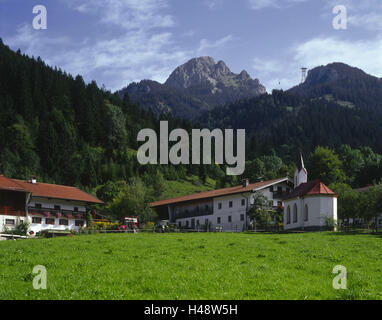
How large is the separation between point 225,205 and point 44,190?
2588 cm

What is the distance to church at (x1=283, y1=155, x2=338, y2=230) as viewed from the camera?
5783 centimetres

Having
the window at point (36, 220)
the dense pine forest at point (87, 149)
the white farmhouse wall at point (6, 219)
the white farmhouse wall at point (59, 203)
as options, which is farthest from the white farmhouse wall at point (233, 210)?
the white farmhouse wall at point (6, 219)

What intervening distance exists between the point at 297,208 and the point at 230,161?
98.1 m

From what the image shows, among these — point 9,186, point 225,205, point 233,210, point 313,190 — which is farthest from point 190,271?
point 225,205

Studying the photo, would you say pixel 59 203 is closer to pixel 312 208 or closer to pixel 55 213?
pixel 55 213

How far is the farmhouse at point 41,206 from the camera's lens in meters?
62.2

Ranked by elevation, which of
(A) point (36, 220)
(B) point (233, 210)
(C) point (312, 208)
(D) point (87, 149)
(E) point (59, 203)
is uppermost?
(D) point (87, 149)

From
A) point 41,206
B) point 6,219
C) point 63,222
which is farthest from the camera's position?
point 63,222

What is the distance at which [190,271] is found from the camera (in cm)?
2081

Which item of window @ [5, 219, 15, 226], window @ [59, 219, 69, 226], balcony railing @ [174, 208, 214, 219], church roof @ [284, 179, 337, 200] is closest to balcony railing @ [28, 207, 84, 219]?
window @ [59, 219, 69, 226]

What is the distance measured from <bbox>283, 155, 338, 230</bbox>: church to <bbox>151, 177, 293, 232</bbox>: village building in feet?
23.4

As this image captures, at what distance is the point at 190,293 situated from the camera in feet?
54.6
